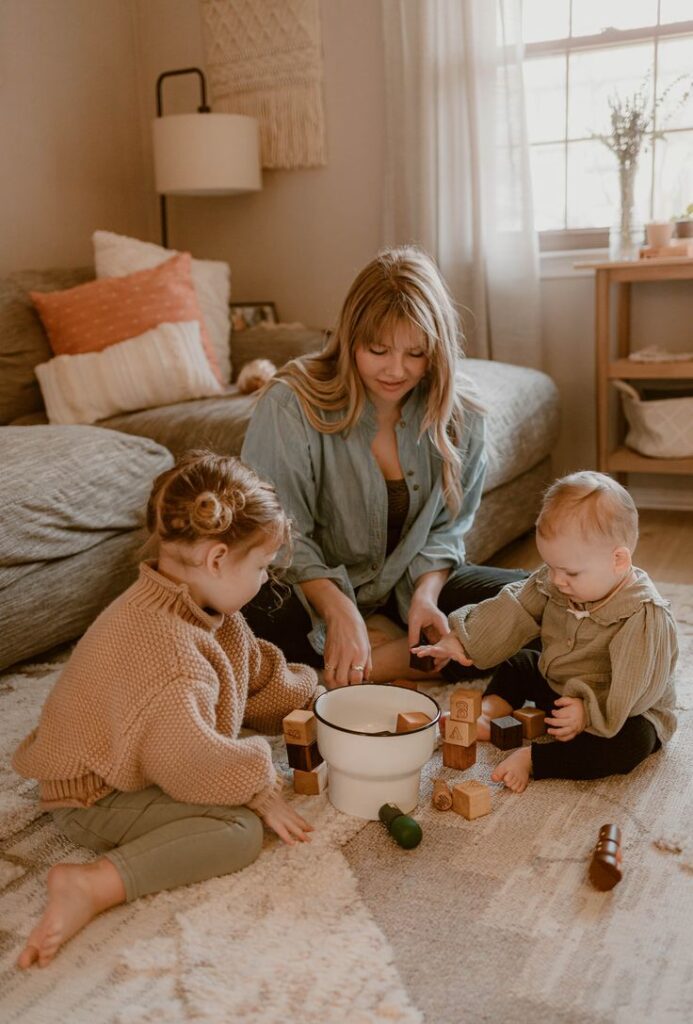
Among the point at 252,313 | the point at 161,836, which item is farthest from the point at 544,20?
the point at 161,836

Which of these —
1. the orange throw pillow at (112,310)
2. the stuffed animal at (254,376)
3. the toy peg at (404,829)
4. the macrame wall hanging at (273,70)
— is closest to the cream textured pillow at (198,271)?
the orange throw pillow at (112,310)

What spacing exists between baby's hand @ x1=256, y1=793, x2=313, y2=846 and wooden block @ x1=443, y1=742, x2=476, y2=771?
0.92 feet

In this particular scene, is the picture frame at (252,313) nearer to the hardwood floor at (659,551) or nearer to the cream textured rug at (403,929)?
the hardwood floor at (659,551)

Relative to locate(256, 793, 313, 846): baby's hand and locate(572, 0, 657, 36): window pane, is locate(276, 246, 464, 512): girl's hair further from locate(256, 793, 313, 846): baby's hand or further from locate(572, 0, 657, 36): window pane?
locate(572, 0, 657, 36): window pane

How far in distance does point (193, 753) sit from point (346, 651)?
419 millimetres

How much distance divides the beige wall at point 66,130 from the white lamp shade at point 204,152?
1.16 feet

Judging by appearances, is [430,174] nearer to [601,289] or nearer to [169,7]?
[601,289]

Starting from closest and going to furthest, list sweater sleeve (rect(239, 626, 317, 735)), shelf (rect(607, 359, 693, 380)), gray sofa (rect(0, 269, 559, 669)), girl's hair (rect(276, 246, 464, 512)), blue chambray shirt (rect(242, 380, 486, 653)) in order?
sweater sleeve (rect(239, 626, 317, 735)) < girl's hair (rect(276, 246, 464, 512)) < blue chambray shirt (rect(242, 380, 486, 653)) < gray sofa (rect(0, 269, 559, 669)) < shelf (rect(607, 359, 693, 380))

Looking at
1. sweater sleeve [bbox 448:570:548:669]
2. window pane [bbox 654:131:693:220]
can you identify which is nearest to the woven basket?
window pane [bbox 654:131:693:220]

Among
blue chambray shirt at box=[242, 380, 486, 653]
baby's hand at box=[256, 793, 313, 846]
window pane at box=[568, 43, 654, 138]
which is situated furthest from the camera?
window pane at box=[568, 43, 654, 138]

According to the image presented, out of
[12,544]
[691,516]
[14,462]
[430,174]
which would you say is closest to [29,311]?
[14,462]

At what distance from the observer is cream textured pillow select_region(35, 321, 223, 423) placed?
2596 mm

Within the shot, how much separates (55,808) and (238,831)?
26cm

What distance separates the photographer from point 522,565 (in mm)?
2582
